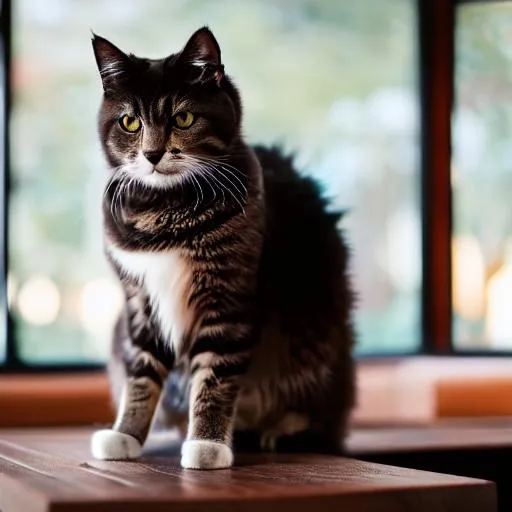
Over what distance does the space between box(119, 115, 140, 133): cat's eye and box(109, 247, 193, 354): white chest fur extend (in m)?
0.18

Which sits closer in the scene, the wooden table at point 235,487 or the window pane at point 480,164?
the wooden table at point 235,487

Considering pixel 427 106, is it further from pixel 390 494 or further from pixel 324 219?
pixel 390 494

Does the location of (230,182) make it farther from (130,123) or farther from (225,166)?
(130,123)

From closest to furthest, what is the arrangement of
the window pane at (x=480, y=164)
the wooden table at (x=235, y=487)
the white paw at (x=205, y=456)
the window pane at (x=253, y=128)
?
the wooden table at (x=235, y=487) < the white paw at (x=205, y=456) < the window pane at (x=253, y=128) < the window pane at (x=480, y=164)

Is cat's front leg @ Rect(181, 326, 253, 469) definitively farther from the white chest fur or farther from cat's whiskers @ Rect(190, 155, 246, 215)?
cat's whiskers @ Rect(190, 155, 246, 215)

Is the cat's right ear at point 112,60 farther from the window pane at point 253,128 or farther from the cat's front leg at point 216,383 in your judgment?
the window pane at point 253,128

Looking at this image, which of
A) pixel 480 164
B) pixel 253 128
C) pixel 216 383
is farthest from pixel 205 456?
pixel 480 164

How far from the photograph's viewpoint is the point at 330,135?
2.40 metres

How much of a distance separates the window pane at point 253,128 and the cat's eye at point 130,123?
0.65 metres

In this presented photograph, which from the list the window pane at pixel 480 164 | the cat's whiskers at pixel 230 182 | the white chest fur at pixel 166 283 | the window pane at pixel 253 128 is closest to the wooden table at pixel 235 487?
the white chest fur at pixel 166 283

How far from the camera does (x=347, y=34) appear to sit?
2424mm

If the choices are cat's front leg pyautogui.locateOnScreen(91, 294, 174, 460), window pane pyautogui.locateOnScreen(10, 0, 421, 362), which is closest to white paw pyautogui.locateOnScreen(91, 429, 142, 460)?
cat's front leg pyautogui.locateOnScreen(91, 294, 174, 460)

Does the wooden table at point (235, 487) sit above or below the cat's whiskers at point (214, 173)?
below

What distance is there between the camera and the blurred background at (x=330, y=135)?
2.18 meters
